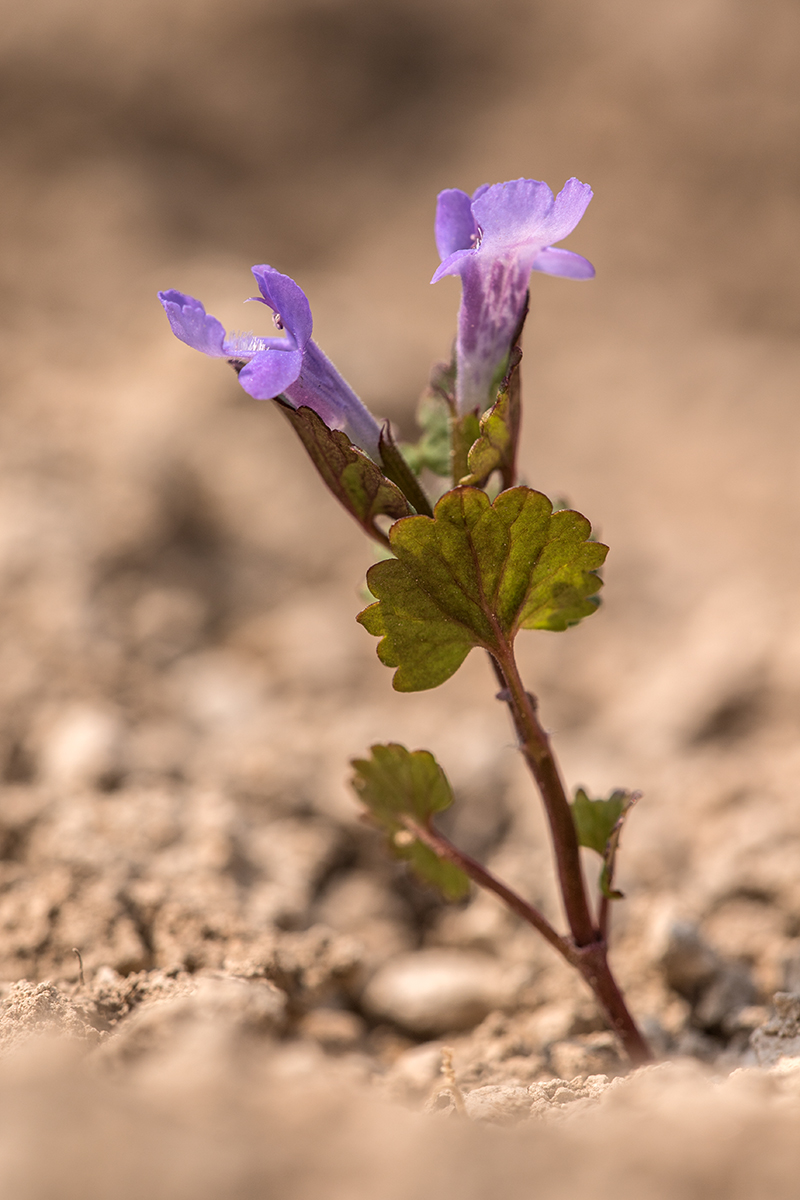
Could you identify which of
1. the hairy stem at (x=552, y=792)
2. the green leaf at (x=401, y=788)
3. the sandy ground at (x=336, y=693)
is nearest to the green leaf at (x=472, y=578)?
the hairy stem at (x=552, y=792)

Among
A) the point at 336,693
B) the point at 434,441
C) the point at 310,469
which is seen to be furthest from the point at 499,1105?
the point at 310,469

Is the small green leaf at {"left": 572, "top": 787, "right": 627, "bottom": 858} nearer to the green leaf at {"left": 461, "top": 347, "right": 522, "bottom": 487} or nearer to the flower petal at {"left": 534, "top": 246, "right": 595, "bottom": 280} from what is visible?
the green leaf at {"left": 461, "top": 347, "right": 522, "bottom": 487}

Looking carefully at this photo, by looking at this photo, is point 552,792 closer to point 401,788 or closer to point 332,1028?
point 401,788

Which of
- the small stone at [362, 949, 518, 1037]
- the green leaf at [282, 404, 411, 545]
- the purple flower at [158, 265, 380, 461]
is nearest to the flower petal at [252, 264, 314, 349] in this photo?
the purple flower at [158, 265, 380, 461]

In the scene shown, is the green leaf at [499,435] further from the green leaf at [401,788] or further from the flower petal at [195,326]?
the green leaf at [401,788]

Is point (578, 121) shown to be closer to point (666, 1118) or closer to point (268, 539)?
point (268, 539)
